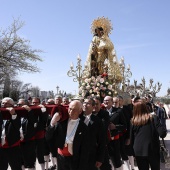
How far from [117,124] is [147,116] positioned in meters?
1.53

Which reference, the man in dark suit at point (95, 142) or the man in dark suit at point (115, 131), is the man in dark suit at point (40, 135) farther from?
the man in dark suit at point (95, 142)

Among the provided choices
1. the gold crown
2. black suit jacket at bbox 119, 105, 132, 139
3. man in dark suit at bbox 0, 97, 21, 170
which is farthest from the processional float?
man in dark suit at bbox 0, 97, 21, 170

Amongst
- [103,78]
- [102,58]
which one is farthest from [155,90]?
[103,78]

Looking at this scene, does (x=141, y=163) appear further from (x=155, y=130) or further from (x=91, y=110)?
(x=91, y=110)

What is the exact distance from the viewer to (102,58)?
1512 cm

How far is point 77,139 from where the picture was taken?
12.5 ft

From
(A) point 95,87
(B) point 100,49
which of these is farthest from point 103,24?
(A) point 95,87

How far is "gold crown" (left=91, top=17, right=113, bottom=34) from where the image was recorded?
51.9 feet

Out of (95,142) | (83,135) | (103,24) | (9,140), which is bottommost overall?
(9,140)

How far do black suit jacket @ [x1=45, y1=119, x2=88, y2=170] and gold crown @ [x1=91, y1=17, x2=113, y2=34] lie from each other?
12578 mm

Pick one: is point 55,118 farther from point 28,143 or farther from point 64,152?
point 28,143

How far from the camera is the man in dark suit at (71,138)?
3785mm

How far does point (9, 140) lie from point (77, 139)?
73.9 inches

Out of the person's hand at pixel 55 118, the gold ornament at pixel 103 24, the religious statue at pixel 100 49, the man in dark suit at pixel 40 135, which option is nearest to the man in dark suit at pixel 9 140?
the man in dark suit at pixel 40 135
